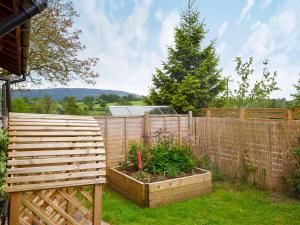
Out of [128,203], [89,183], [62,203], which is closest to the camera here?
[89,183]

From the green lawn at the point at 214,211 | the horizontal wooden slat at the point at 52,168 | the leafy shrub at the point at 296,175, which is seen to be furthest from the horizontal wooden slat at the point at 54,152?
the leafy shrub at the point at 296,175

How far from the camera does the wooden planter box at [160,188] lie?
5.19 m

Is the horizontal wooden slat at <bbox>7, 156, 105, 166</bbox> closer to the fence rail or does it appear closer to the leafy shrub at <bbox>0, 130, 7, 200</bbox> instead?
the leafy shrub at <bbox>0, 130, 7, 200</bbox>

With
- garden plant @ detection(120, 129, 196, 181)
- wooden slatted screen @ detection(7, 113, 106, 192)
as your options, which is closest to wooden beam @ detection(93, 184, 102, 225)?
wooden slatted screen @ detection(7, 113, 106, 192)

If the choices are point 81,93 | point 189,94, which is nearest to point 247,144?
point 189,94

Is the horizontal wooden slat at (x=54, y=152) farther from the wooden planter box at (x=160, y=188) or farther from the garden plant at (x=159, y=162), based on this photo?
the garden plant at (x=159, y=162)

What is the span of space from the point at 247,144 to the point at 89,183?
16.2 ft

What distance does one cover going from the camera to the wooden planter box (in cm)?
519

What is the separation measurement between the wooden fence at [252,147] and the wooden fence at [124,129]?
0.97m

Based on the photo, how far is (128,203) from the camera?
5.43 metres

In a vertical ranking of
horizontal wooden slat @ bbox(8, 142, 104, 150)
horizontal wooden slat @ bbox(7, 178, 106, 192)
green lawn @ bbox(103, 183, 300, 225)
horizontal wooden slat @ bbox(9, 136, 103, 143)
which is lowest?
green lawn @ bbox(103, 183, 300, 225)

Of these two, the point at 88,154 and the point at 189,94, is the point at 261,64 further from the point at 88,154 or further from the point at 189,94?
the point at 88,154

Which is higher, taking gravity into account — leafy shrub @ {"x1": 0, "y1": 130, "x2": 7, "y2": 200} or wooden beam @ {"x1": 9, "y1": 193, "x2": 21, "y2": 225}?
leafy shrub @ {"x1": 0, "y1": 130, "x2": 7, "y2": 200}

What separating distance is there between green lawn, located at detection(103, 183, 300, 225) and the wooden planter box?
147 millimetres
